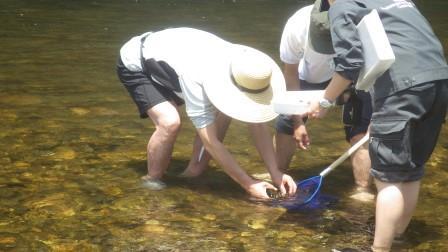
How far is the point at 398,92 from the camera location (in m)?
2.90

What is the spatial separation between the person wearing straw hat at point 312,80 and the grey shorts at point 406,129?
0.66 meters

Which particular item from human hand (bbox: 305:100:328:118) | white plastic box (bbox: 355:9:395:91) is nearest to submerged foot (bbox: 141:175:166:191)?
human hand (bbox: 305:100:328:118)

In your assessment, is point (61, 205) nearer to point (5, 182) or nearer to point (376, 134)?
point (5, 182)

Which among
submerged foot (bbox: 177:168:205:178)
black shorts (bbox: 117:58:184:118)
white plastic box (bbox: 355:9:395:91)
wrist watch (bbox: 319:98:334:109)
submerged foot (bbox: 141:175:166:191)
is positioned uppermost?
white plastic box (bbox: 355:9:395:91)

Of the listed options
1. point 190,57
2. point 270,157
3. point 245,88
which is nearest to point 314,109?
point 245,88

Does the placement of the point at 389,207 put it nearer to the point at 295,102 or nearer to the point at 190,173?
the point at 295,102

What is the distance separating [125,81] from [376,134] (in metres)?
1.75

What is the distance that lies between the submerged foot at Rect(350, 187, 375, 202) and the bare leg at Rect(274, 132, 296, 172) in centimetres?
48

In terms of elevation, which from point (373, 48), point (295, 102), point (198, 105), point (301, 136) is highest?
point (373, 48)

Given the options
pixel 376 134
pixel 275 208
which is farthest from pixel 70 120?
pixel 376 134

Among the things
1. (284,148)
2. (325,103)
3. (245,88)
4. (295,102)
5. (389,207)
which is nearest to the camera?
(389,207)

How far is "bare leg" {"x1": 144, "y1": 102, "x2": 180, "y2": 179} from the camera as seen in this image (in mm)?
3877

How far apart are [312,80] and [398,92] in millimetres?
1147

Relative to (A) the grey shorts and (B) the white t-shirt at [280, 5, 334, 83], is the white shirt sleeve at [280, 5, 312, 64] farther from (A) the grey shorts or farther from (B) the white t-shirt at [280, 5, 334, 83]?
(A) the grey shorts
